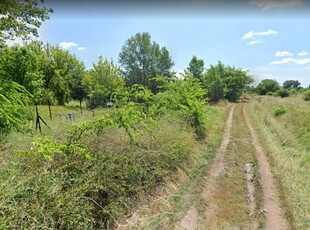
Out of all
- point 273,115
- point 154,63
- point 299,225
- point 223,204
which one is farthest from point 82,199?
point 154,63

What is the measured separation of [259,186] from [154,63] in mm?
34717

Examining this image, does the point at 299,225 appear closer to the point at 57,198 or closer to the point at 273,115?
the point at 57,198

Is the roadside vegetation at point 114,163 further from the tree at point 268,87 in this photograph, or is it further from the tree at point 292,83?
the tree at point 292,83

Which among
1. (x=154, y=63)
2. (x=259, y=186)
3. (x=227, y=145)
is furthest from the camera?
(x=154, y=63)

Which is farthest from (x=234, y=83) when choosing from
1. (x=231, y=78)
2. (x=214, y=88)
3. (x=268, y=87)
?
(x=268, y=87)

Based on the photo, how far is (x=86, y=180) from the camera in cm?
282

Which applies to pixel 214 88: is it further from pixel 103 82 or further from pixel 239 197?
pixel 239 197

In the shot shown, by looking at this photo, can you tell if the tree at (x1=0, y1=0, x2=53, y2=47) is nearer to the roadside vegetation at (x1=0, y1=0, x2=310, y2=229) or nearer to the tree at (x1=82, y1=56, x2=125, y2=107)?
the roadside vegetation at (x1=0, y1=0, x2=310, y2=229)

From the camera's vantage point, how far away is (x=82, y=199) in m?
2.50

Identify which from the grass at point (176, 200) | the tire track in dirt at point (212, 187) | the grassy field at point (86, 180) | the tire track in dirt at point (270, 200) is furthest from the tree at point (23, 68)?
the tire track in dirt at point (270, 200)

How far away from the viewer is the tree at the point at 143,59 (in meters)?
35.7

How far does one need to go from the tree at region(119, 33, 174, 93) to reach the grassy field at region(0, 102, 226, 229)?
3189 cm

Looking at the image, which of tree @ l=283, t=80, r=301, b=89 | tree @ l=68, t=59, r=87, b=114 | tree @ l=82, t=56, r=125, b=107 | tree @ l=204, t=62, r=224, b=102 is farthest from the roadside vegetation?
tree @ l=283, t=80, r=301, b=89

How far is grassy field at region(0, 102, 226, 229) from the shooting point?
2.07 meters
